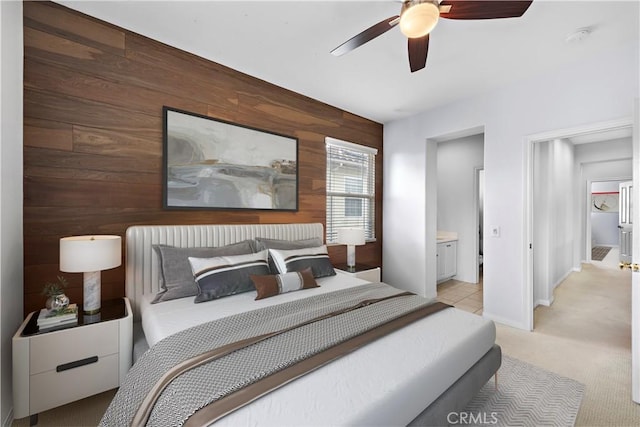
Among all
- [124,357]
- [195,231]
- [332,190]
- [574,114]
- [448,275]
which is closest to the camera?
[124,357]

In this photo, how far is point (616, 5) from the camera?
1.95m

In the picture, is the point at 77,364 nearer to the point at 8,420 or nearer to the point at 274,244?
the point at 8,420

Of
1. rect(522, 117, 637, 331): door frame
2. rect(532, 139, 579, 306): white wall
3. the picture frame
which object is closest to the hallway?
rect(522, 117, 637, 331): door frame

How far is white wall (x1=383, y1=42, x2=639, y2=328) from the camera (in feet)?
8.33

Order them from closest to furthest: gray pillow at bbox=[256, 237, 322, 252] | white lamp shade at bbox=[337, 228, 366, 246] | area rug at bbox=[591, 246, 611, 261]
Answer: gray pillow at bbox=[256, 237, 322, 252]
white lamp shade at bbox=[337, 228, 366, 246]
area rug at bbox=[591, 246, 611, 261]

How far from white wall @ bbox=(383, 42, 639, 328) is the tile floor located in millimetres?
250

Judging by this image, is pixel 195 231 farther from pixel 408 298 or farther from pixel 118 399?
pixel 408 298

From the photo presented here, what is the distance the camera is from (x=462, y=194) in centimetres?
509

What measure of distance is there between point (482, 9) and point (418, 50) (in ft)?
1.56

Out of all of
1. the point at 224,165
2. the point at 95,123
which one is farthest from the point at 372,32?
the point at 95,123

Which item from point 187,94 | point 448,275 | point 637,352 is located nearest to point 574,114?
point 637,352

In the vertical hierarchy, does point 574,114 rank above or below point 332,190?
above

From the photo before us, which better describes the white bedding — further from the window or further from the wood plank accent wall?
the window

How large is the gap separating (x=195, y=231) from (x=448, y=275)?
4400 mm
